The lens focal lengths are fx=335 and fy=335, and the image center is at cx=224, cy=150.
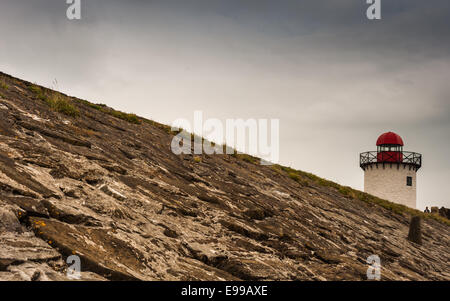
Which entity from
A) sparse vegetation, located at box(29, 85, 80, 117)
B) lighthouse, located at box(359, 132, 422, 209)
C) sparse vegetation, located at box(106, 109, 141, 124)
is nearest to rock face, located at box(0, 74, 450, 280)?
sparse vegetation, located at box(29, 85, 80, 117)

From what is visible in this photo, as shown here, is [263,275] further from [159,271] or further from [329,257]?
[329,257]

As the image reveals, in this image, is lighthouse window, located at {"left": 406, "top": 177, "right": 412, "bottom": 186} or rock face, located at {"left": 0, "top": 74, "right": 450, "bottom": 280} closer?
rock face, located at {"left": 0, "top": 74, "right": 450, "bottom": 280}

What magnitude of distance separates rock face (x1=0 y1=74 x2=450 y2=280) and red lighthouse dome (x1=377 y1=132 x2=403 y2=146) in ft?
115

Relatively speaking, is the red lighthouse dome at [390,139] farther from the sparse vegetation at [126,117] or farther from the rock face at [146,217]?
the sparse vegetation at [126,117]

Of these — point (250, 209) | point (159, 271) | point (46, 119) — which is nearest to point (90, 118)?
point (46, 119)

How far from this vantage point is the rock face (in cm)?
561

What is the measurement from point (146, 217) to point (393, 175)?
45.6 meters

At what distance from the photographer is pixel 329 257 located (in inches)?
387

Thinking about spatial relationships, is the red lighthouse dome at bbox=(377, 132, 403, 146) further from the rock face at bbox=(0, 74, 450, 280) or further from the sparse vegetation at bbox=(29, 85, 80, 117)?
the sparse vegetation at bbox=(29, 85, 80, 117)

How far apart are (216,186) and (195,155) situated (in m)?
3.55

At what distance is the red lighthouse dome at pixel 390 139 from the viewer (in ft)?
157

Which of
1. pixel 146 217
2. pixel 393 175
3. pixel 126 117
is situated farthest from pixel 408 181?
pixel 146 217

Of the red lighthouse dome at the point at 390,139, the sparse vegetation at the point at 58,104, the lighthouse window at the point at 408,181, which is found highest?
the red lighthouse dome at the point at 390,139

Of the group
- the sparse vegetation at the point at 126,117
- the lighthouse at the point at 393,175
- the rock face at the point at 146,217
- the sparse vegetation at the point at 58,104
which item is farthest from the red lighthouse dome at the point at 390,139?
the sparse vegetation at the point at 58,104
